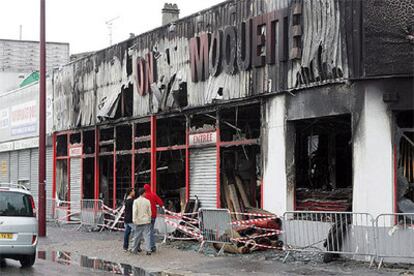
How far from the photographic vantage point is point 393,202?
12.6 meters

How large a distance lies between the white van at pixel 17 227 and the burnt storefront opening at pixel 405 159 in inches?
287

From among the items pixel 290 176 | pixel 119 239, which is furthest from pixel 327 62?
pixel 119 239

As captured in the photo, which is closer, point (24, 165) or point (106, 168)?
point (106, 168)

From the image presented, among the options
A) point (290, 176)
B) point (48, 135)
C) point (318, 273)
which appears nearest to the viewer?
point (318, 273)

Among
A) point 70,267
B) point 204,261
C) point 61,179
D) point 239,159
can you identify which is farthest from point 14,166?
point 204,261

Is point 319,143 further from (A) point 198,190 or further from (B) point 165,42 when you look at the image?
(B) point 165,42

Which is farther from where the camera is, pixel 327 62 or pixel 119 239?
pixel 119 239

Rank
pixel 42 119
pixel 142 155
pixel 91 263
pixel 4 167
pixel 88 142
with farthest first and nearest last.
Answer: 1. pixel 4 167
2. pixel 88 142
3. pixel 142 155
4. pixel 42 119
5. pixel 91 263

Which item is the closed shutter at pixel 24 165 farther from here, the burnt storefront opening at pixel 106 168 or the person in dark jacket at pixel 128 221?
the person in dark jacket at pixel 128 221

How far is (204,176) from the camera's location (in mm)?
17828

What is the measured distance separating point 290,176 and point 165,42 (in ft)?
22.0

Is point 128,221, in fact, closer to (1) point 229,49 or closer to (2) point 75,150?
(1) point 229,49

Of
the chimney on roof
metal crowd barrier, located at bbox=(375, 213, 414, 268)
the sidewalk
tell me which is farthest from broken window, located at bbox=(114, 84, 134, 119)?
metal crowd barrier, located at bbox=(375, 213, 414, 268)

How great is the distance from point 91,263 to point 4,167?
19549 millimetres
